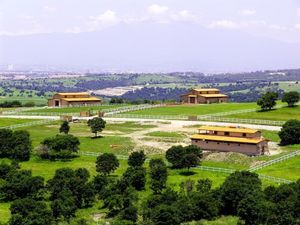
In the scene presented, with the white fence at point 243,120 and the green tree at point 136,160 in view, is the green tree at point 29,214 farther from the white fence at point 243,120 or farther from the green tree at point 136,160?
the white fence at point 243,120

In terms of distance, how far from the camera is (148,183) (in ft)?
210

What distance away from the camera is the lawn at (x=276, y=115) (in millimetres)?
105312

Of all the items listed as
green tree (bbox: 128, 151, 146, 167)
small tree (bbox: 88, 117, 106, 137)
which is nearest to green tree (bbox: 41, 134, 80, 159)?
small tree (bbox: 88, 117, 106, 137)

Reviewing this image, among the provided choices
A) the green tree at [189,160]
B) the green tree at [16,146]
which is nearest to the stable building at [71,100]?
the green tree at [16,146]

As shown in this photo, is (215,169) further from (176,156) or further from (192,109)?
(192,109)

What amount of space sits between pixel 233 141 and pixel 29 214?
3848 cm

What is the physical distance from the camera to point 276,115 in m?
108

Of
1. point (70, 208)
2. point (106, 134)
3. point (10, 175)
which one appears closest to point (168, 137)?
point (106, 134)

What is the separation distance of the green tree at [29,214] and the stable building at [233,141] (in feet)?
118

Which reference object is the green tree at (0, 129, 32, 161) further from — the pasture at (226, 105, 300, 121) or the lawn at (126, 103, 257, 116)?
the pasture at (226, 105, 300, 121)

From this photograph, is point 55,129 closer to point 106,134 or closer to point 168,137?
point 106,134

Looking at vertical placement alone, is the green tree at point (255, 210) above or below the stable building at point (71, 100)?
below

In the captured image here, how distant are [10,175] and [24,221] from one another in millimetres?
17641

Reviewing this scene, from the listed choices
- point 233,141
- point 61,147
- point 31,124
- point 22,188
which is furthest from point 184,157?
point 31,124
